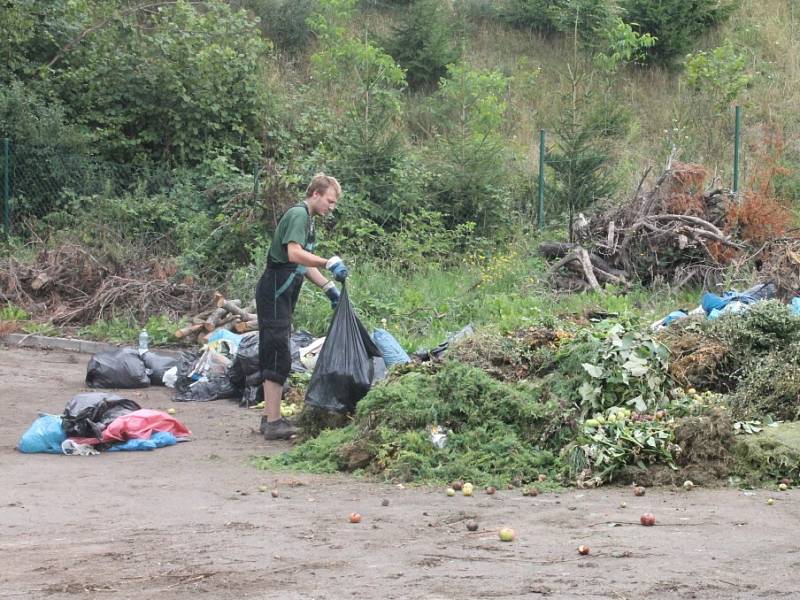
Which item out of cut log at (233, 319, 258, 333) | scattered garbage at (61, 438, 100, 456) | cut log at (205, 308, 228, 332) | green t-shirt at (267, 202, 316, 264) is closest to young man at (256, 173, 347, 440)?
green t-shirt at (267, 202, 316, 264)

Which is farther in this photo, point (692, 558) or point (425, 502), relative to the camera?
point (425, 502)

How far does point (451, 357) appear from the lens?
834 centimetres

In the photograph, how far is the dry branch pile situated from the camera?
14.0 metres

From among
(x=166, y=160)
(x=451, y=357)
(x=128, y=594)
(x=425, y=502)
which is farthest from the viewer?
(x=166, y=160)

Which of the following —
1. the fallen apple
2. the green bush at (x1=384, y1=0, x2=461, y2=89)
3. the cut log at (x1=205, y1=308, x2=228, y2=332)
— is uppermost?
the green bush at (x1=384, y1=0, x2=461, y2=89)

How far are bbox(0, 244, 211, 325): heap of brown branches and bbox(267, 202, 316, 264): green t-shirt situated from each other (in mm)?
5609

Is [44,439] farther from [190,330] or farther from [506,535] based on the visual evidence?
[190,330]

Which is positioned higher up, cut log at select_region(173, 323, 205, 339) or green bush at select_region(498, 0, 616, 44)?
green bush at select_region(498, 0, 616, 44)

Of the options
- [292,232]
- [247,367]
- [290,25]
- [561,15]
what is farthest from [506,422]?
[290,25]

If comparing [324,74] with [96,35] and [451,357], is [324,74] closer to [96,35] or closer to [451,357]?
[96,35]

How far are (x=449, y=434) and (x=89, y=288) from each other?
8.74 m

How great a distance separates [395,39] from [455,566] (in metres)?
22.7

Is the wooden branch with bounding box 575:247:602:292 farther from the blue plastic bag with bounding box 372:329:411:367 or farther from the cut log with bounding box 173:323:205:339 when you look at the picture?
the cut log with bounding box 173:323:205:339

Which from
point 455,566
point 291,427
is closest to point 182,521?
point 455,566
